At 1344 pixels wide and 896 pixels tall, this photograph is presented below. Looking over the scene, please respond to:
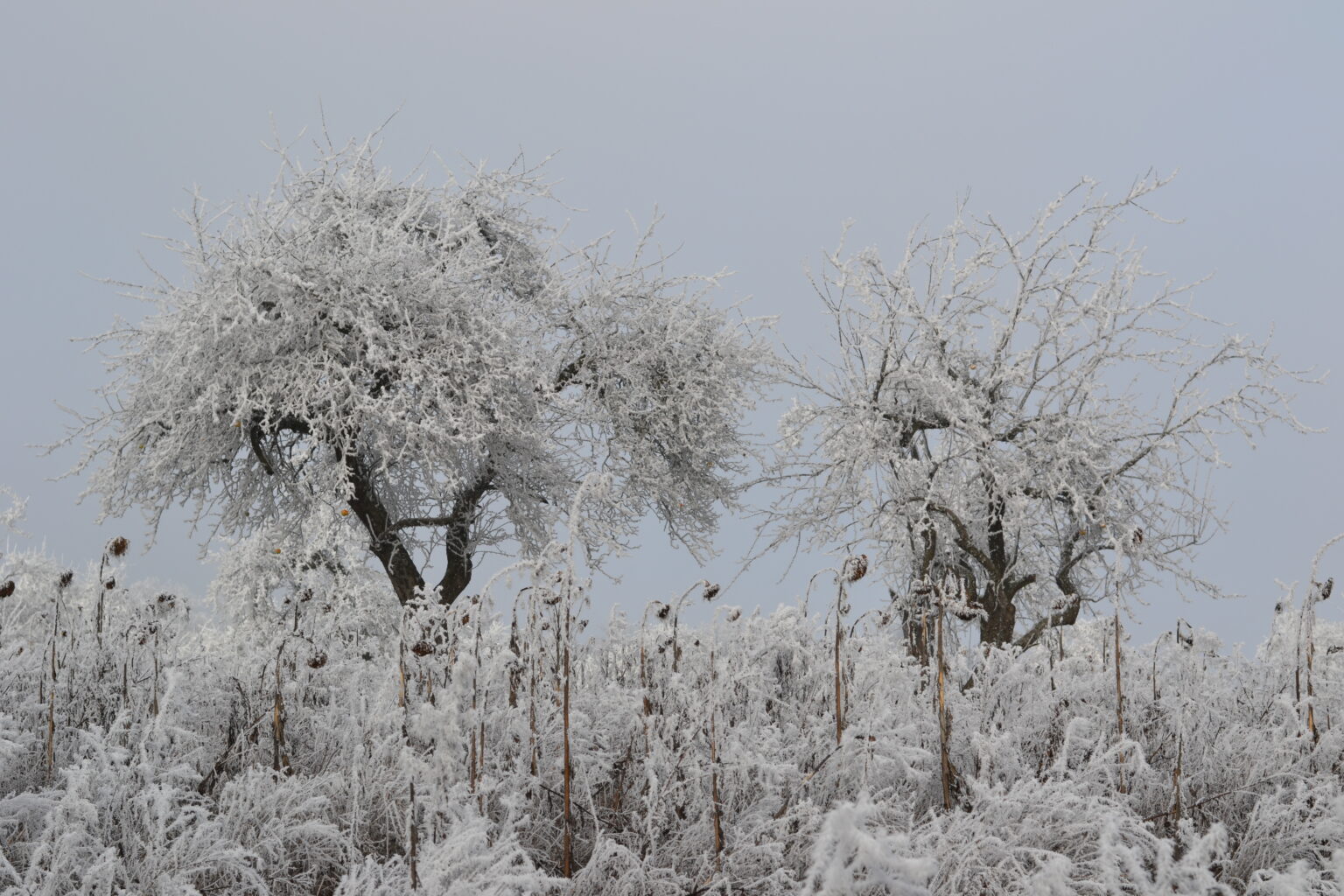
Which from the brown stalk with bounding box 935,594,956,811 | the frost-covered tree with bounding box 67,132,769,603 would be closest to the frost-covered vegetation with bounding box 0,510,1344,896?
the brown stalk with bounding box 935,594,956,811

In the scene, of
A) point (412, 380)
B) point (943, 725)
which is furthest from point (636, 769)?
point (412, 380)

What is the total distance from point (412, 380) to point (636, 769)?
778 cm

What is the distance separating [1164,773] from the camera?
347cm

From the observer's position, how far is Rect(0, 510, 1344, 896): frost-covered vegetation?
2379 millimetres

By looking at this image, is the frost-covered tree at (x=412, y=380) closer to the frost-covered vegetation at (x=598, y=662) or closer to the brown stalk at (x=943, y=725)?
the frost-covered vegetation at (x=598, y=662)

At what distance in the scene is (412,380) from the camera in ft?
33.7

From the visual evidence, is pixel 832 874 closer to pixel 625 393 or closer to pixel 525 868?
pixel 525 868

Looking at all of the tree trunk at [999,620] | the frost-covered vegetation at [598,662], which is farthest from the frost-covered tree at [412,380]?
the tree trunk at [999,620]

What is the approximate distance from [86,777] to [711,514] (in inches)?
474

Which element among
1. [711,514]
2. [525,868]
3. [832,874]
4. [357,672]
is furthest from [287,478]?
[832,874]

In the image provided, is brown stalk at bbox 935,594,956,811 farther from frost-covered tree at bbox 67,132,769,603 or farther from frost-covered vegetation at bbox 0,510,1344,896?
frost-covered tree at bbox 67,132,769,603

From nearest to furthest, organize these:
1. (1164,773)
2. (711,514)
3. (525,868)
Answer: (525,868) → (1164,773) → (711,514)

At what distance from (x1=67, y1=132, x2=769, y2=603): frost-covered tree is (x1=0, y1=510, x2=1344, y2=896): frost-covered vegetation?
5.41 meters

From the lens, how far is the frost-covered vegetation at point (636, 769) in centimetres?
238
